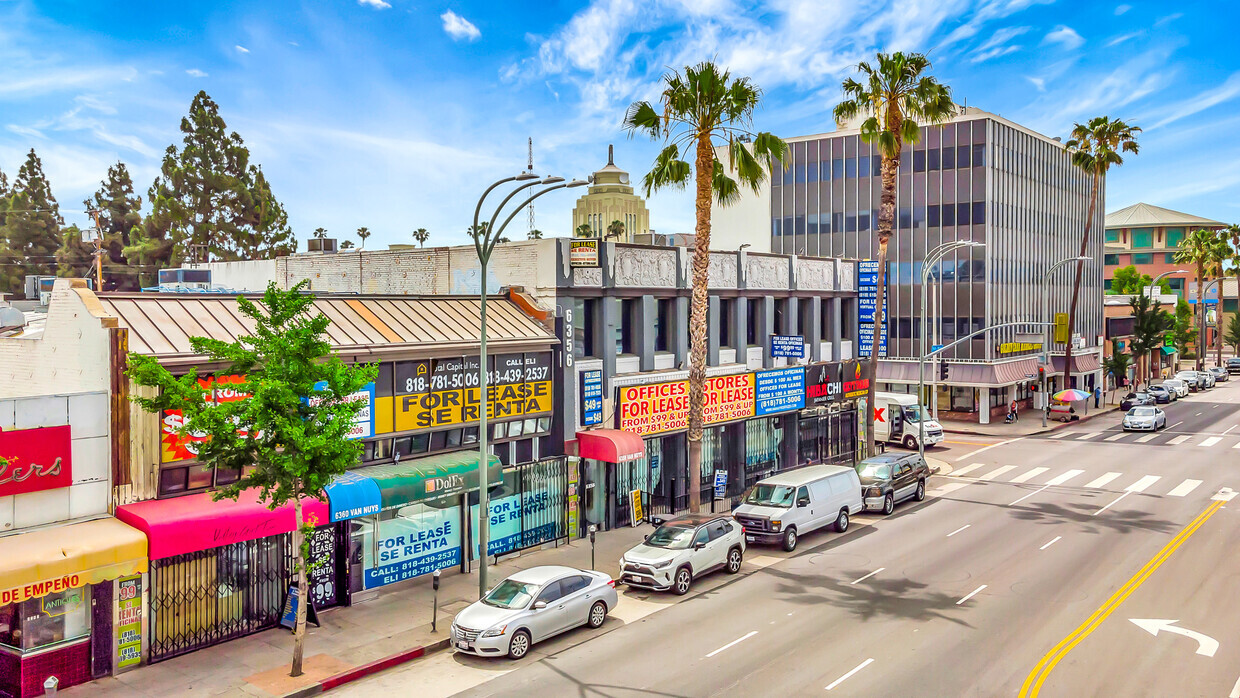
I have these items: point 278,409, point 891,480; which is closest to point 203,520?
point 278,409

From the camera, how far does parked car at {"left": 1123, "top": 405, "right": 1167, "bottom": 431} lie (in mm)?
53094

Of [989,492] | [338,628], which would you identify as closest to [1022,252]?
[989,492]

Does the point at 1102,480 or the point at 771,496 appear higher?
the point at 771,496

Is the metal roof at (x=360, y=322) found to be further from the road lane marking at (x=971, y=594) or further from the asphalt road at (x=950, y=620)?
the road lane marking at (x=971, y=594)

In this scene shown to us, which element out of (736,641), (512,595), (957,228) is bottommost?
(736,641)

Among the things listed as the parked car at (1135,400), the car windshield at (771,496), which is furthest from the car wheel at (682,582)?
the parked car at (1135,400)

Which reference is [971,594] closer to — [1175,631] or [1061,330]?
[1175,631]

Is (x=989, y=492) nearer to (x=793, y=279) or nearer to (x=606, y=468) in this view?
(x=793, y=279)

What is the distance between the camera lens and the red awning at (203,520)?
15.7 m

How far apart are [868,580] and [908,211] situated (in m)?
46.3

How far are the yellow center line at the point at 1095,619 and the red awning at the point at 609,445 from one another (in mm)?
12411

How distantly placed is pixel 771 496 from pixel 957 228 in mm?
41945

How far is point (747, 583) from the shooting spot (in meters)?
22.1

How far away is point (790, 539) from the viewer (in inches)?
985
